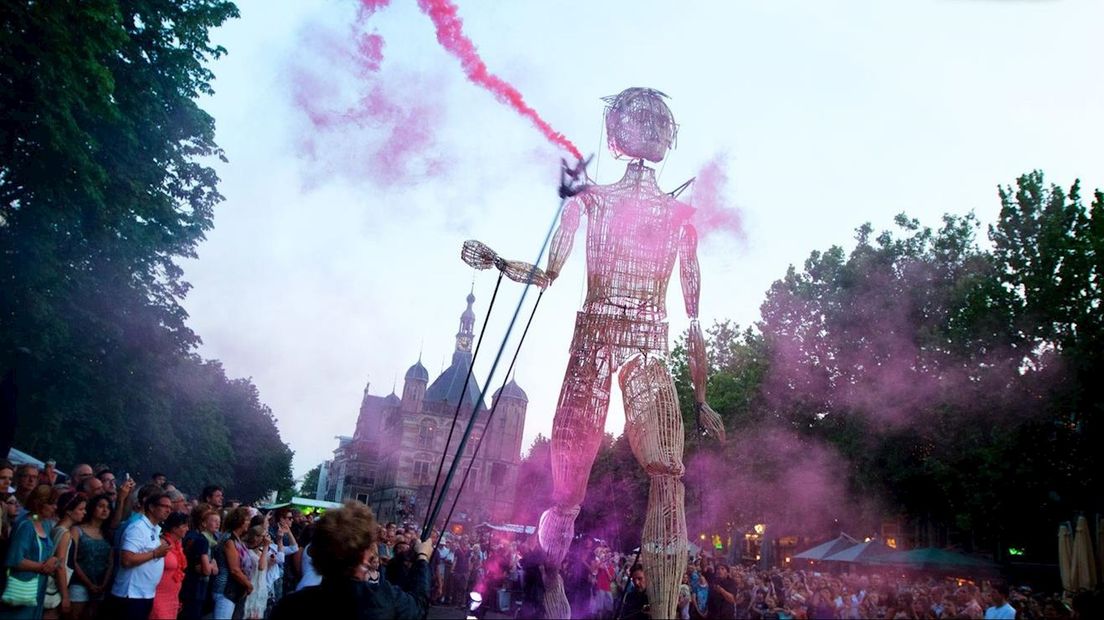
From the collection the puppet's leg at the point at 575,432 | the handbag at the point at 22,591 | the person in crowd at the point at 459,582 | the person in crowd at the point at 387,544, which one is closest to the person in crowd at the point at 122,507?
the handbag at the point at 22,591

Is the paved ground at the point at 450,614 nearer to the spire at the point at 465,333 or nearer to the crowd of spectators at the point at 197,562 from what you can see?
the crowd of spectators at the point at 197,562

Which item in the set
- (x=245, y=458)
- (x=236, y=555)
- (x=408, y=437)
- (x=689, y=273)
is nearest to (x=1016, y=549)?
(x=689, y=273)

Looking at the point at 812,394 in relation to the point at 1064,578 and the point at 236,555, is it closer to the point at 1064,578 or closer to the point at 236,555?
the point at 1064,578

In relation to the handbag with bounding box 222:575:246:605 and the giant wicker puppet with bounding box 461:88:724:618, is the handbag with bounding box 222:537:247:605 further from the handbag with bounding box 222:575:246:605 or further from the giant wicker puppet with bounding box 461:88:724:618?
the giant wicker puppet with bounding box 461:88:724:618

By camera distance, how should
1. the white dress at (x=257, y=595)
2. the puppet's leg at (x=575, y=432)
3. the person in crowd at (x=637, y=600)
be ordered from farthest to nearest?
the person in crowd at (x=637, y=600), the puppet's leg at (x=575, y=432), the white dress at (x=257, y=595)

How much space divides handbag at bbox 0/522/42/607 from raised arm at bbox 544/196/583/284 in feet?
17.3

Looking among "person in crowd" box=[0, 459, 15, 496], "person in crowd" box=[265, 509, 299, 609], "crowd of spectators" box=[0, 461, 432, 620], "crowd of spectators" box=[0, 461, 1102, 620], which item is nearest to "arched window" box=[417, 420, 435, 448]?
"crowd of spectators" box=[0, 461, 1102, 620]

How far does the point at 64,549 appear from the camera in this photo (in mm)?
5695

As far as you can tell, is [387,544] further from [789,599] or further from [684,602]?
[789,599]

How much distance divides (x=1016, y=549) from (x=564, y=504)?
83.0 feet

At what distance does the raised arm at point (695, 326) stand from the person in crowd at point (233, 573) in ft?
15.4

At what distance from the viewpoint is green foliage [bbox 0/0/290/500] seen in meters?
13.9

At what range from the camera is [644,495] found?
42375 millimetres

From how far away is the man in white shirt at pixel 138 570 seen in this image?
221 inches
